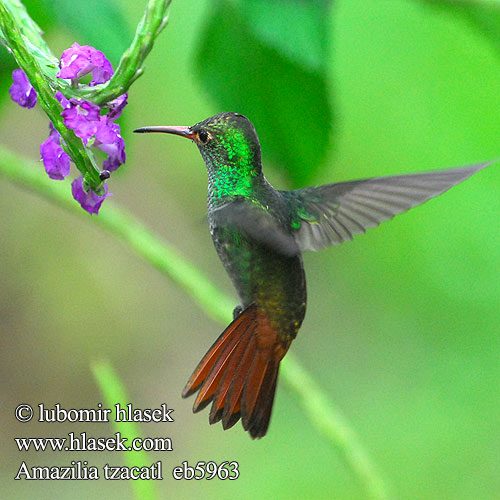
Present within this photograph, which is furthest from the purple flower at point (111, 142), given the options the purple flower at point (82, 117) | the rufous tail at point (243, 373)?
the rufous tail at point (243, 373)

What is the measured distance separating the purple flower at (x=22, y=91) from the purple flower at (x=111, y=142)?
Result: 93 mm

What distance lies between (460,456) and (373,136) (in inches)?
52.4

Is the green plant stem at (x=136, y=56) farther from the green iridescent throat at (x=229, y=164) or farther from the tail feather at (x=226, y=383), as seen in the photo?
the tail feather at (x=226, y=383)

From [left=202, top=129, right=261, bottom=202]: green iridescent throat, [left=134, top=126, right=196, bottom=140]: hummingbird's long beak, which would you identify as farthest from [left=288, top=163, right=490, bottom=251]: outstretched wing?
[left=134, top=126, right=196, bottom=140]: hummingbird's long beak

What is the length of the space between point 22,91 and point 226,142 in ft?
1.07

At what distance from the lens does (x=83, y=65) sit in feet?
2.76

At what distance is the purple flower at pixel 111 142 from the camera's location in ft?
2.67

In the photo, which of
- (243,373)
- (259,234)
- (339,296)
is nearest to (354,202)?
(259,234)

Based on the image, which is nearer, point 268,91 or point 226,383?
point 226,383

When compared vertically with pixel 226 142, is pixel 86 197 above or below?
below

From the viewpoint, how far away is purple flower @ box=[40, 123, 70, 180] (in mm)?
847

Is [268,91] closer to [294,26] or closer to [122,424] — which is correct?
[294,26]

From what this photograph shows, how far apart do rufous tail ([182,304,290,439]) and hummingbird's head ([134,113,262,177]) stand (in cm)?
23

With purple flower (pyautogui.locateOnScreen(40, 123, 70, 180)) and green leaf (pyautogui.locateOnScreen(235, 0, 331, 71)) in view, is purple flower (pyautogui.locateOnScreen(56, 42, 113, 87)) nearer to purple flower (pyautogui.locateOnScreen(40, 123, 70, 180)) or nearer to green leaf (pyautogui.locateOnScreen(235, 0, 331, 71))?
purple flower (pyautogui.locateOnScreen(40, 123, 70, 180))
